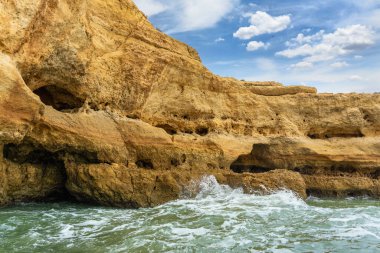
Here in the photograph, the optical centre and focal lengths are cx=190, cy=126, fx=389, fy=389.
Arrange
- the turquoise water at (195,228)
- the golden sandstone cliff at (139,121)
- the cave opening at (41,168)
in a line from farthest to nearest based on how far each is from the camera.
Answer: the cave opening at (41,168), the golden sandstone cliff at (139,121), the turquoise water at (195,228)

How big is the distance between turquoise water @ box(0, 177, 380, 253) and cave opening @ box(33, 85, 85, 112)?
102 inches

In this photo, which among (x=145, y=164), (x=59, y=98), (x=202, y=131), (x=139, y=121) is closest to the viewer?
(x=59, y=98)

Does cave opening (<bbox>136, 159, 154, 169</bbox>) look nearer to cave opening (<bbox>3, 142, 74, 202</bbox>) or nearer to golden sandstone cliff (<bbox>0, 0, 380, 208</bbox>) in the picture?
golden sandstone cliff (<bbox>0, 0, 380, 208</bbox>)

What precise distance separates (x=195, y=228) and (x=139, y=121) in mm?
4387

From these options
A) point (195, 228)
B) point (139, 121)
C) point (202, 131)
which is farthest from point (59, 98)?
point (195, 228)

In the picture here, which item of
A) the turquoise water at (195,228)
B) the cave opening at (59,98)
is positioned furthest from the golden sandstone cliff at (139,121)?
the turquoise water at (195,228)

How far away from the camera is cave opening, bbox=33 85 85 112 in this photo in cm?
1012

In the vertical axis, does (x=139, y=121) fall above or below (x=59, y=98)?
below

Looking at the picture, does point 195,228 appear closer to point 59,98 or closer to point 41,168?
point 41,168

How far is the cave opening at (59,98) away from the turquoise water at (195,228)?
2.60 metres

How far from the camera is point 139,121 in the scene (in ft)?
35.3

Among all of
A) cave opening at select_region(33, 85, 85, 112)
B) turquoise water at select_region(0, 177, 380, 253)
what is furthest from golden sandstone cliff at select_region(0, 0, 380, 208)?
turquoise water at select_region(0, 177, 380, 253)

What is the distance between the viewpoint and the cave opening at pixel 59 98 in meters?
10.1

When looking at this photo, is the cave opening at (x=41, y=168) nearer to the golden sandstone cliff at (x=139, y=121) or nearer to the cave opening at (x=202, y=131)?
the golden sandstone cliff at (x=139, y=121)
